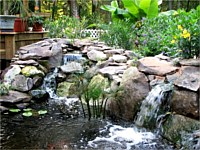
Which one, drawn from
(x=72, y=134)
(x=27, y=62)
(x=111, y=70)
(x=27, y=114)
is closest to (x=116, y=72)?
(x=111, y=70)

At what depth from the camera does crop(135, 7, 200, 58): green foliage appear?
463 cm

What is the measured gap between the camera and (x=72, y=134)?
4062 millimetres

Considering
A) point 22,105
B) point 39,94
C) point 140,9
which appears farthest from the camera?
point 140,9

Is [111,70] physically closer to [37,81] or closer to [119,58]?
[119,58]

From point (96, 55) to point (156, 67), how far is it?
7.29ft

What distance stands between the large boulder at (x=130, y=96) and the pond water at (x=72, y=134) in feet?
0.66

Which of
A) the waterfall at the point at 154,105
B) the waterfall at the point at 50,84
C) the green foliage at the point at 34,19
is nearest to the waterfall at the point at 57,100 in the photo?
the waterfall at the point at 50,84

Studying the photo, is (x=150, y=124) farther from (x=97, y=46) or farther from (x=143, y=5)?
(x=143, y=5)

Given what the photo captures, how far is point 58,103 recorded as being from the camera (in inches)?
227

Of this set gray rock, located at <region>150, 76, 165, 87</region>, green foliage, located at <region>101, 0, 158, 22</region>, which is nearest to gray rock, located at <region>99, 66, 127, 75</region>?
gray rock, located at <region>150, 76, 165, 87</region>

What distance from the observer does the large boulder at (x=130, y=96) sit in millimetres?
4629

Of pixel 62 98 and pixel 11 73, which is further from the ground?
pixel 11 73

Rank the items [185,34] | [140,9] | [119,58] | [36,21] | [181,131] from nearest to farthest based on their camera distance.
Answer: [181,131], [185,34], [119,58], [36,21], [140,9]

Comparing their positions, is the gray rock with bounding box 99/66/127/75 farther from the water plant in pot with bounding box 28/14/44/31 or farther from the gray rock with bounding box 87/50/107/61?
the water plant in pot with bounding box 28/14/44/31
